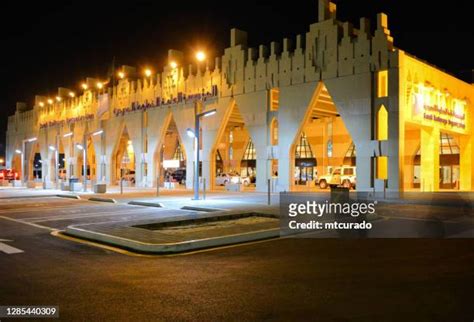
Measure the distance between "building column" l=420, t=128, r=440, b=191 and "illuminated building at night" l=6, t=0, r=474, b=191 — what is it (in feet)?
0.25

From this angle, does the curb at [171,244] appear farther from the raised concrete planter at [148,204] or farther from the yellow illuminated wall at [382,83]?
the yellow illuminated wall at [382,83]

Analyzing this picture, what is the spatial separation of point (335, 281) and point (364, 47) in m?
26.1

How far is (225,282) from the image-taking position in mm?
7898

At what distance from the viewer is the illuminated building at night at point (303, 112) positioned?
3106 centimetres

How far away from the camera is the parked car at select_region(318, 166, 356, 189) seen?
4081 cm

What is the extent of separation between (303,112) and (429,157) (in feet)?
34.1

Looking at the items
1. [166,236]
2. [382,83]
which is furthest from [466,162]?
[166,236]

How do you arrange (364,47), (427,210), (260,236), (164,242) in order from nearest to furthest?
(164,242) → (260,236) → (427,210) → (364,47)

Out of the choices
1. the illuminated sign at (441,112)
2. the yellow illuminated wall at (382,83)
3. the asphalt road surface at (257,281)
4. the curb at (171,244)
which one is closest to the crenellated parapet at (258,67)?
the yellow illuminated wall at (382,83)

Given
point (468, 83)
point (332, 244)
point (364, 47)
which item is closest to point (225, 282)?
point (332, 244)

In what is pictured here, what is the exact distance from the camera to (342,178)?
41500 millimetres

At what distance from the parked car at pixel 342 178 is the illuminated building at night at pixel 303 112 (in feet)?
3.36

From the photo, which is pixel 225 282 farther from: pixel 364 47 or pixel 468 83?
pixel 468 83

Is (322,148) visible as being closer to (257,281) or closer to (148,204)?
(148,204)
